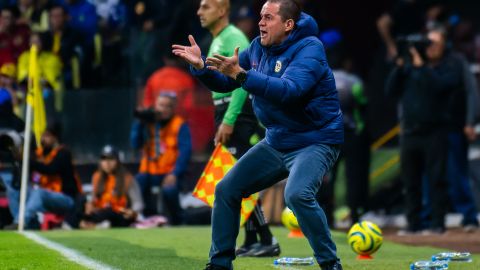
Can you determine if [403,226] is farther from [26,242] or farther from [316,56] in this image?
Answer: [316,56]

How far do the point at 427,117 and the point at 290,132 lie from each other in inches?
281

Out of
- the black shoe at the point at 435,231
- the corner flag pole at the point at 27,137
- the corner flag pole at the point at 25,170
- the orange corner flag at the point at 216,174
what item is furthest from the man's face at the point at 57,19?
the orange corner flag at the point at 216,174

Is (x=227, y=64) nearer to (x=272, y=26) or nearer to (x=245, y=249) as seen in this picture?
(x=272, y=26)

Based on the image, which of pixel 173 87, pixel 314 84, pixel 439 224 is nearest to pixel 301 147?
pixel 314 84

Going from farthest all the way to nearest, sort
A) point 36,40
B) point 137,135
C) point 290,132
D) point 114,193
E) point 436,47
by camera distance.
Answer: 1. point 36,40
2. point 137,135
3. point 114,193
4. point 436,47
5. point 290,132

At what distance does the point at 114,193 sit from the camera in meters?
16.2

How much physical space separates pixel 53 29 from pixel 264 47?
29.8 ft

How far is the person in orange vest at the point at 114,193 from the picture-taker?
16.0 m

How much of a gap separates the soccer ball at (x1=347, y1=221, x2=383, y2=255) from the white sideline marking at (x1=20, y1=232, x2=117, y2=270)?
234cm

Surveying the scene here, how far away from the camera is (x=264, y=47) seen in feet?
29.0

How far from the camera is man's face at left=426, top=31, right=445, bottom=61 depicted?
50.3 feet

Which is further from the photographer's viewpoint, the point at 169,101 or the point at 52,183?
the point at 169,101

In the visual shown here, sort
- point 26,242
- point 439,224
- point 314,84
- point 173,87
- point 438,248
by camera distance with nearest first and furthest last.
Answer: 1. point 314,84
2. point 26,242
3. point 438,248
4. point 439,224
5. point 173,87

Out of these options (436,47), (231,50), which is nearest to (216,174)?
(231,50)
